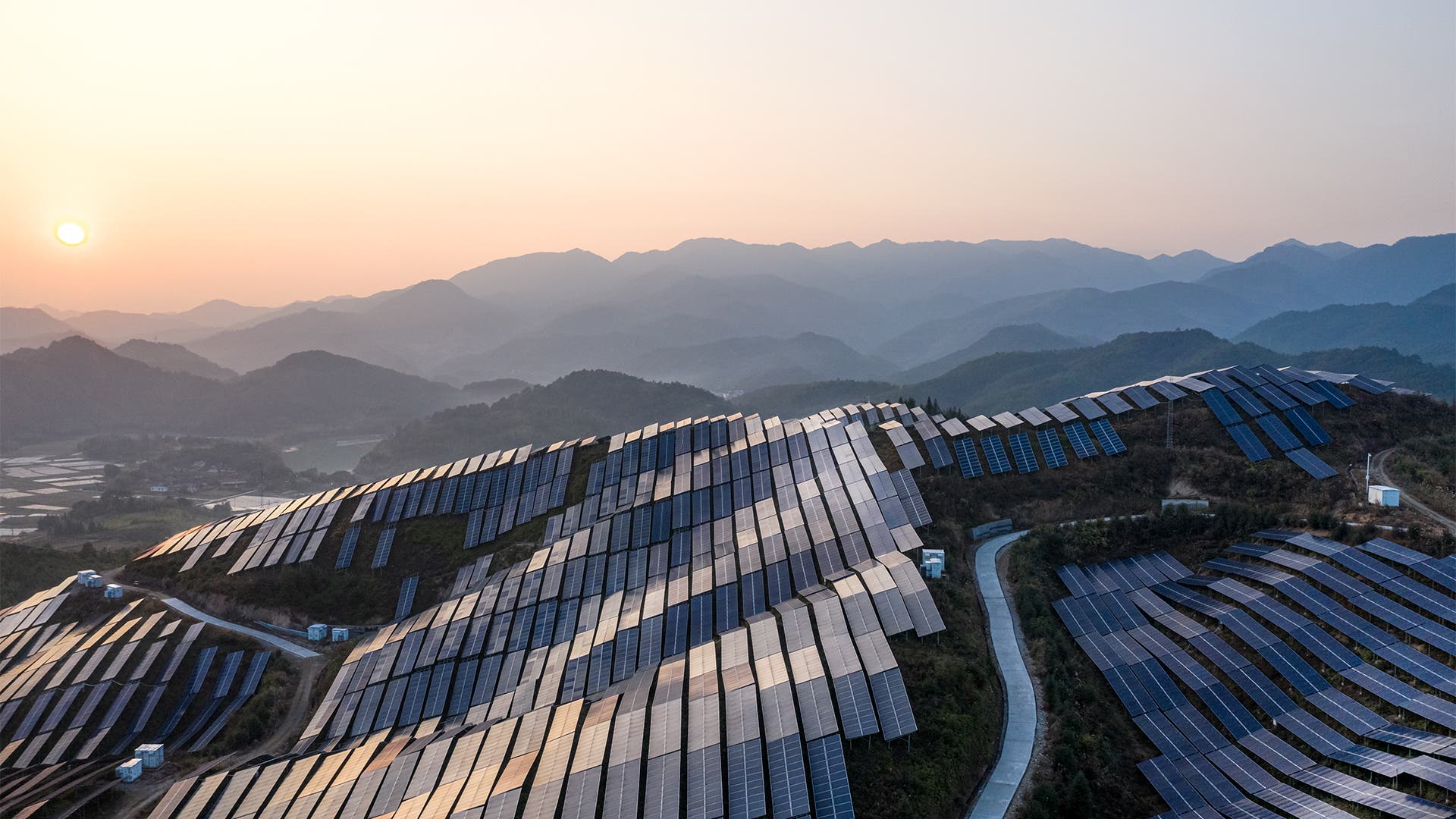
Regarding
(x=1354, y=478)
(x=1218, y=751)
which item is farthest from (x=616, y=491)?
(x=1354, y=478)

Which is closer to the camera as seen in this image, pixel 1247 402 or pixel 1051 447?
pixel 1051 447

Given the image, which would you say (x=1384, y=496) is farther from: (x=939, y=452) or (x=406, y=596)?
(x=406, y=596)

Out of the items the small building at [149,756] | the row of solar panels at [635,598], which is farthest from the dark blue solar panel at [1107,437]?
the small building at [149,756]

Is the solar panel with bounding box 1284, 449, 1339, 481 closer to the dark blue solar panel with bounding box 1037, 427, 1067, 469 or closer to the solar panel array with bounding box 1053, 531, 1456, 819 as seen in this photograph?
the solar panel array with bounding box 1053, 531, 1456, 819

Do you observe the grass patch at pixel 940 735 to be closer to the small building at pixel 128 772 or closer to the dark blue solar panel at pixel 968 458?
the dark blue solar panel at pixel 968 458

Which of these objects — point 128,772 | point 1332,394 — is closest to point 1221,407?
point 1332,394

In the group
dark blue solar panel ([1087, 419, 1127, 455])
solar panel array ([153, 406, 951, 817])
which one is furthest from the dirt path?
solar panel array ([153, 406, 951, 817])
